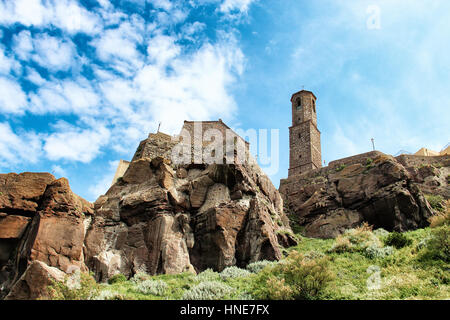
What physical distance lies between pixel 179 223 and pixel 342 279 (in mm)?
9710

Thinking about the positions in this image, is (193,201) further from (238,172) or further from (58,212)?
(58,212)

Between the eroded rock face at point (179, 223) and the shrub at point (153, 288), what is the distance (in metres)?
2.98

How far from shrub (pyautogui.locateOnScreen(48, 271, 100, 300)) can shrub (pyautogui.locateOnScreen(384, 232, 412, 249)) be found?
46.3 ft

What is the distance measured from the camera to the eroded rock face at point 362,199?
20269mm

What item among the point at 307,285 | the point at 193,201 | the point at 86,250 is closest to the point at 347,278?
the point at 307,285

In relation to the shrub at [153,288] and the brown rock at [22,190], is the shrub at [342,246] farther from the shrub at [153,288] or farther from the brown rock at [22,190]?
the brown rock at [22,190]

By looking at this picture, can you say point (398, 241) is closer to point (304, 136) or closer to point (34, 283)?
point (34, 283)

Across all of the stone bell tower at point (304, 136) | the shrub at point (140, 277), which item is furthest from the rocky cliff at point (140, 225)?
the stone bell tower at point (304, 136)

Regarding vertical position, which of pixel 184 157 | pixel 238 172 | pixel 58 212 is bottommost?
pixel 58 212

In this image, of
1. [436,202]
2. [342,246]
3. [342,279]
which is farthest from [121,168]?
[436,202]
